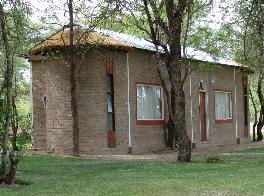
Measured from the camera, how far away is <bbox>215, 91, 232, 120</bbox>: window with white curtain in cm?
2498

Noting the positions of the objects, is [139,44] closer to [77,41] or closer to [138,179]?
[77,41]

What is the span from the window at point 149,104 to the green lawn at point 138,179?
17.6ft

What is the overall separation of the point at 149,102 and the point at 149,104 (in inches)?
3.4

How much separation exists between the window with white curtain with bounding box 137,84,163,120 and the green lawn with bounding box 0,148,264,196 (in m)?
5.42

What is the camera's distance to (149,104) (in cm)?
2045

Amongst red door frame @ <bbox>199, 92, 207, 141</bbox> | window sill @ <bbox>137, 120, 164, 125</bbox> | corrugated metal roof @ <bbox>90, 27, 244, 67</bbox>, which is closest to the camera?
corrugated metal roof @ <bbox>90, 27, 244, 67</bbox>

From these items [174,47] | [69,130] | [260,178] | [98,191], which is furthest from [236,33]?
[98,191]

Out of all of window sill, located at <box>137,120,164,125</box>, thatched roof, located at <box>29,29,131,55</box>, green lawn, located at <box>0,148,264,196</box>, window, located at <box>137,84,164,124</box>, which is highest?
thatched roof, located at <box>29,29,131,55</box>

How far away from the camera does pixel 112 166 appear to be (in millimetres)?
13734

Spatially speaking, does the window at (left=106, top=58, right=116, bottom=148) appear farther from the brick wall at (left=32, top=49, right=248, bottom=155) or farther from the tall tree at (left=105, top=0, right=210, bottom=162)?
the tall tree at (left=105, top=0, right=210, bottom=162)

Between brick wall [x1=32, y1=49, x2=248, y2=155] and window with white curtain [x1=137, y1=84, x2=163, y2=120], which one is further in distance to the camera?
window with white curtain [x1=137, y1=84, x2=163, y2=120]

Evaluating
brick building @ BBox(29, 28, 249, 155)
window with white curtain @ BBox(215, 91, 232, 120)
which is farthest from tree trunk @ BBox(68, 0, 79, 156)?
window with white curtain @ BBox(215, 91, 232, 120)

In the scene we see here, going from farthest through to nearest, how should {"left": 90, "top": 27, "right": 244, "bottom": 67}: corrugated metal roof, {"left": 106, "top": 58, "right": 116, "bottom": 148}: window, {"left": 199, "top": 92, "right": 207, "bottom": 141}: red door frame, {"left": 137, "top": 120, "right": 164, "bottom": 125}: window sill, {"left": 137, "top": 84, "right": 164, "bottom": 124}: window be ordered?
{"left": 199, "top": 92, "right": 207, "bottom": 141}: red door frame → {"left": 137, "top": 84, "right": 164, "bottom": 124}: window → {"left": 137, "top": 120, "right": 164, "bottom": 125}: window sill → {"left": 90, "top": 27, "right": 244, "bottom": 67}: corrugated metal roof → {"left": 106, "top": 58, "right": 116, "bottom": 148}: window

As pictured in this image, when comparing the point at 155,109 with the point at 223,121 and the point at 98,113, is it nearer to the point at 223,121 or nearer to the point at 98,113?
the point at 98,113
